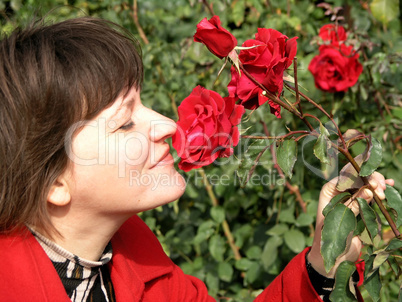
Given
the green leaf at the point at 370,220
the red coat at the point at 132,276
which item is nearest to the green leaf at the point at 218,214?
the red coat at the point at 132,276

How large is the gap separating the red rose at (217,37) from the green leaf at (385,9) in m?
1.12

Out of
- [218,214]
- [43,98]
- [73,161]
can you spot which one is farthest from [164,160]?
[218,214]

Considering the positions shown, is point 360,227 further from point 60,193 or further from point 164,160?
point 60,193

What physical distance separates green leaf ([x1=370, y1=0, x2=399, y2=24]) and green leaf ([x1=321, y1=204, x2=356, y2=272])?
1.13 meters

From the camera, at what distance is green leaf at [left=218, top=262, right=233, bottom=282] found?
2.17 meters

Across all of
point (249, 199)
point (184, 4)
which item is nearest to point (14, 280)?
point (249, 199)

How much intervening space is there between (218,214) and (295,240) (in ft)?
1.31

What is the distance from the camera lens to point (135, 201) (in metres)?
1.20

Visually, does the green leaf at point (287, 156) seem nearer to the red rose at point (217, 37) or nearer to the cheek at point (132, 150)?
the red rose at point (217, 37)

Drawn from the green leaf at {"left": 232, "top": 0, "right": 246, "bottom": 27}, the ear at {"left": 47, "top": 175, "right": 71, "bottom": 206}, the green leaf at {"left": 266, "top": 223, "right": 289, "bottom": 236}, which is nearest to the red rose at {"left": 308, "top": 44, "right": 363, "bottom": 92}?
the green leaf at {"left": 232, "top": 0, "right": 246, "bottom": 27}

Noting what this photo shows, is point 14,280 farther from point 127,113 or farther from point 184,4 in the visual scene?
point 184,4

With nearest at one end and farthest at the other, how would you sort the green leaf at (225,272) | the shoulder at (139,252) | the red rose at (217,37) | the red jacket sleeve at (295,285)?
the red rose at (217,37) → the red jacket sleeve at (295,285) → the shoulder at (139,252) → the green leaf at (225,272)

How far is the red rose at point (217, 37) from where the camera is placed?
958 millimetres

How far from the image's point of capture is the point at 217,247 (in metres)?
2.22
